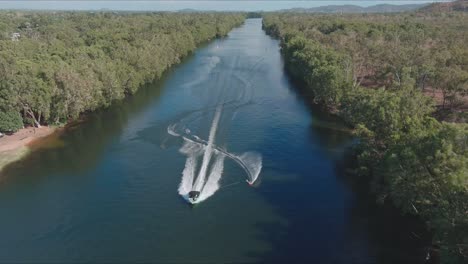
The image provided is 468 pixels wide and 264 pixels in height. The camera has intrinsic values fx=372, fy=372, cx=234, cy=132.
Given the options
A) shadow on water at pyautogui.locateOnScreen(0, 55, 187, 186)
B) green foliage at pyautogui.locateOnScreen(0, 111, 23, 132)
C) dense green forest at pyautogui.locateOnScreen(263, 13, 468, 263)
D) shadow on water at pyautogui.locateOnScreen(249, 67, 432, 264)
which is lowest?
shadow on water at pyautogui.locateOnScreen(249, 67, 432, 264)

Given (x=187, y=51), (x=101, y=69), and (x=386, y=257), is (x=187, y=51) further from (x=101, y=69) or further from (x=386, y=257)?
(x=386, y=257)

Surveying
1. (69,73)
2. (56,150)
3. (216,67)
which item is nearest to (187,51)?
(216,67)

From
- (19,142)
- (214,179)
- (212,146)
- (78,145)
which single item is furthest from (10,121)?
(214,179)

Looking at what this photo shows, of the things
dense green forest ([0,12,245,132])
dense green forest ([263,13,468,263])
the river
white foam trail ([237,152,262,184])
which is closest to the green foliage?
dense green forest ([0,12,245,132])

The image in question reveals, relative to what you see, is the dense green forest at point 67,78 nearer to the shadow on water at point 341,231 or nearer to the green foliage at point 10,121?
the green foliage at point 10,121

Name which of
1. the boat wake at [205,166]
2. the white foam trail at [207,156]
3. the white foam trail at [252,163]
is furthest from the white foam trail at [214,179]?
the white foam trail at [252,163]

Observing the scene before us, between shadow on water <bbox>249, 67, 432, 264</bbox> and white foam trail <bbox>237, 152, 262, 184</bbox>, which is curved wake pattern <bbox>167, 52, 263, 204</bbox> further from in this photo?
shadow on water <bbox>249, 67, 432, 264</bbox>
